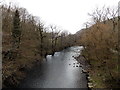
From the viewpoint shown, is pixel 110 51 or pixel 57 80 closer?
pixel 110 51

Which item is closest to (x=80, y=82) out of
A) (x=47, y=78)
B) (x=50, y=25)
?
(x=47, y=78)

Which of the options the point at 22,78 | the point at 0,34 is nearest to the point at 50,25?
the point at 22,78

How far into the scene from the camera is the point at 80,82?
67.4 ft

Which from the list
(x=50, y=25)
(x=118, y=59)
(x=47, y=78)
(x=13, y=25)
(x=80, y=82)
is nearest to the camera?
(x=118, y=59)

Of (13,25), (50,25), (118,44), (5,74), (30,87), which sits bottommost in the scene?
(30,87)

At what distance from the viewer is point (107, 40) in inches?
611

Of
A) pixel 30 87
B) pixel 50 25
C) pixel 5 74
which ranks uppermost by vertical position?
pixel 50 25

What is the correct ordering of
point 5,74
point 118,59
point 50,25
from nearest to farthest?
1. point 118,59
2. point 5,74
3. point 50,25

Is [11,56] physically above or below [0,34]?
below

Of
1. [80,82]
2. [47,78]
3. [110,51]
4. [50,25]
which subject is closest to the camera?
[110,51]

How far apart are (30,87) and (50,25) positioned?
138 feet

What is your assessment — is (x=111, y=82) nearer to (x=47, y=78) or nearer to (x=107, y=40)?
(x=107, y=40)

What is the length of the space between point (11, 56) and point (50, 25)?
40.6 metres

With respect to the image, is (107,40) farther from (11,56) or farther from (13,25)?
(13,25)
